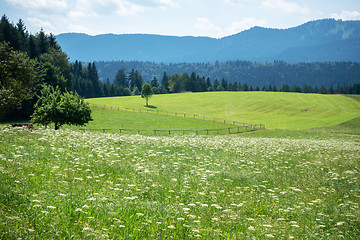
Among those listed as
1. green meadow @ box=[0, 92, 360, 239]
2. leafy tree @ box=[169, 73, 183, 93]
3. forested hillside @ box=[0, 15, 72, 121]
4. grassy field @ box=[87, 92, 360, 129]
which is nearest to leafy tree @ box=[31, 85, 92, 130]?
forested hillside @ box=[0, 15, 72, 121]

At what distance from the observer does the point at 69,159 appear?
40.3ft

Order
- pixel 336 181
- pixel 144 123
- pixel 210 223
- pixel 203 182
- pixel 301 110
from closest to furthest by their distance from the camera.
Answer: pixel 210 223 → pixel 203 182 → pixel 336 181 → pixel 144 123 → pixel 301 110

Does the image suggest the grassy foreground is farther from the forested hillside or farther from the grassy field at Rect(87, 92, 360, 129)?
the grassy field at Rect(87, 92, 360, 129)

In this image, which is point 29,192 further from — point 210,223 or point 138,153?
point 138,153

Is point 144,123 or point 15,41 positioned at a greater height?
point 15,41

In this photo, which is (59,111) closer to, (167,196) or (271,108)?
(167,196)

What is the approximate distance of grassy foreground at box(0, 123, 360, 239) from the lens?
6320mm

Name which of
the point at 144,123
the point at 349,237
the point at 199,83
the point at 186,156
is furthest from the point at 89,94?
the point at 349,237

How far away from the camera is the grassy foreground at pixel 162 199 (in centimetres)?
632

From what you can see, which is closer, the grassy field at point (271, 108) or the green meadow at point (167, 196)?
the green meadow at point (167, 196)

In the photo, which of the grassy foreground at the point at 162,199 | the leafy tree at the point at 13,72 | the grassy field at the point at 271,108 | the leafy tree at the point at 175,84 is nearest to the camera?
the grassy foreground at the point at 162,199

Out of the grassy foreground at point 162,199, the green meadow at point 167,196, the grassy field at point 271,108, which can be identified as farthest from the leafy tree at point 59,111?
the grassy field at point 271,108

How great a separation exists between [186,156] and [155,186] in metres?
7.17

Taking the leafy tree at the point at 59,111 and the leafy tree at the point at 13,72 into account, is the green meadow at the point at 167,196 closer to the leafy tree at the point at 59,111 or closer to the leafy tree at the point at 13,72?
the leafy tree at the point at 59,111
